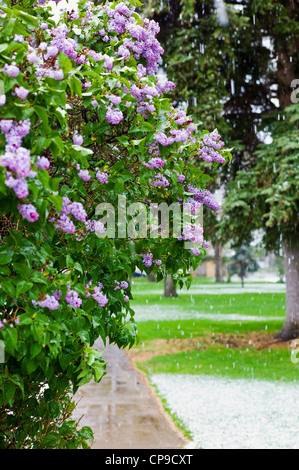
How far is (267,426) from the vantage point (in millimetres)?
6777

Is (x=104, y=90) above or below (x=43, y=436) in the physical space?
above

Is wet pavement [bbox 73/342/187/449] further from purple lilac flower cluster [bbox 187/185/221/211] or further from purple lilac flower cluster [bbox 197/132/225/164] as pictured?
purple lilac flower cluster [bbox 197/132/225/164]

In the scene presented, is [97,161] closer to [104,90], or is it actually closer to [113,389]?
[104,90]

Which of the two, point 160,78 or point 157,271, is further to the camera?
point 157,271

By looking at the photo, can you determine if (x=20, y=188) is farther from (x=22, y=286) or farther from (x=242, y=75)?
(x=242, y=75)

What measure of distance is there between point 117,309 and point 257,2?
31.1 feet

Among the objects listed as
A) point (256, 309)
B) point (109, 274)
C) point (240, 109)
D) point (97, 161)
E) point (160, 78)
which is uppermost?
point (240, 109)

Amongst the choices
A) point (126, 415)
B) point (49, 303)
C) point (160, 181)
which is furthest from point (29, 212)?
point (126, 415)

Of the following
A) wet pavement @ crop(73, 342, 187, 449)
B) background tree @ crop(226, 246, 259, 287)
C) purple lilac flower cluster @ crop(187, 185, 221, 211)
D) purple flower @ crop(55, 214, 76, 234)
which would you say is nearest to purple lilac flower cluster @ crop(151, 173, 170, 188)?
purple lilac flower cluster @ crop(187, 185, 221, 211)

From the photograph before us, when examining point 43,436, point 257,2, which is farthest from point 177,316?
point 43,436

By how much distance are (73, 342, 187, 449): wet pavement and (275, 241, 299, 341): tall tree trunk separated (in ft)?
15.5

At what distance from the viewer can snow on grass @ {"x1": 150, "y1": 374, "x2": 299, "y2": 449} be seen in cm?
617

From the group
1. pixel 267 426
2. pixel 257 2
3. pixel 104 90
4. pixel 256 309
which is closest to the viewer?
pixel 104 90

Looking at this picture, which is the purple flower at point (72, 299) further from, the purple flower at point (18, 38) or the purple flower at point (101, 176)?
the purple flower at point (18, 38)
